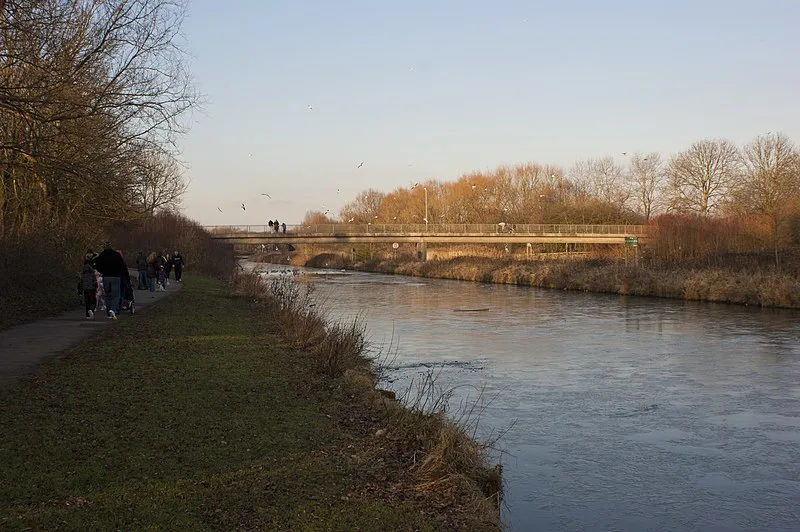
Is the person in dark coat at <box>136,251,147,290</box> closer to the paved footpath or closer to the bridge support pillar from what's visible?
the paved footpath

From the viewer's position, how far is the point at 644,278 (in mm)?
43688

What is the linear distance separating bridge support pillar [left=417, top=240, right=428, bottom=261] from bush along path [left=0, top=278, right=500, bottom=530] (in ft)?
224

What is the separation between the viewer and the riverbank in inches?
1378

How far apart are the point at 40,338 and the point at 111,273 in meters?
3.50

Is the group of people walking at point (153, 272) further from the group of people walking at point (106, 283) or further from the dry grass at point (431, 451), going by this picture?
the dry grass at point (431, 451)

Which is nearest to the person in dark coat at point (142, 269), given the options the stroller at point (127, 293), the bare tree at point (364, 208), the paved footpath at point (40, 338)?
the paved footpath at point (40, 338)

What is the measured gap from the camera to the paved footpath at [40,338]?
1260 centimetres

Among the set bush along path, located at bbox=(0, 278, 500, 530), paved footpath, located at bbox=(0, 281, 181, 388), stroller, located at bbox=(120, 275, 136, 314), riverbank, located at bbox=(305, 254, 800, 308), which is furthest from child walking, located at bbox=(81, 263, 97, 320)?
riverbank, located at bbox=(305, 254, 800, 308)

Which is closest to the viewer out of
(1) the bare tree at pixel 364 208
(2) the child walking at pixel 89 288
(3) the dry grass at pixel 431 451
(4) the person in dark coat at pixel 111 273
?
(3) the dry grass at pixel 431 451

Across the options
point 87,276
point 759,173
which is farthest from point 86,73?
point 759,173

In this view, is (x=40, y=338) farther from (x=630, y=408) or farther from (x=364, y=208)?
(x=364, y=208)

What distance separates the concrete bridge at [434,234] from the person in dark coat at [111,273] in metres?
54.3

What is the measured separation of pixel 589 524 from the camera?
852 cm

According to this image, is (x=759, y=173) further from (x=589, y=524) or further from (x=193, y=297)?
(x=589, y=524)
